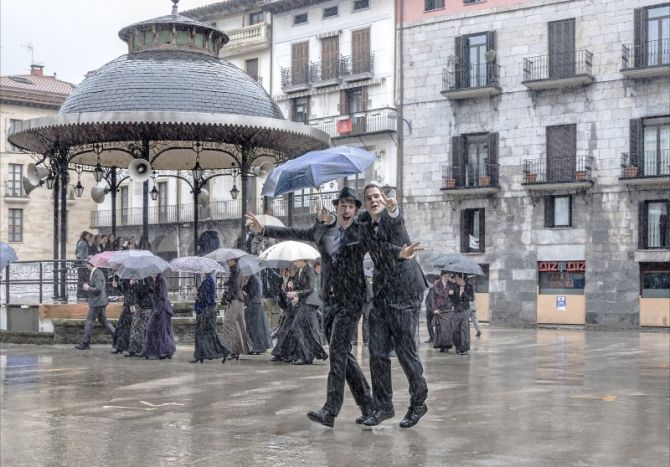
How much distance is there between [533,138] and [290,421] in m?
29.9

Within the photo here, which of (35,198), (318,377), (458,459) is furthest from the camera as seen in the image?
(35,198)

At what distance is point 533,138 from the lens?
1468 inches

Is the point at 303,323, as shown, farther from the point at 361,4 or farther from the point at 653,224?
the point at 361,4

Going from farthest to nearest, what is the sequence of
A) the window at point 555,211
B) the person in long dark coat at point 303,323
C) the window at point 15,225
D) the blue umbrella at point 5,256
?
the window at point 15,225, the window at point 555,211, the blue umbrella at point 5,256, the person in long dark coat at point 303,323

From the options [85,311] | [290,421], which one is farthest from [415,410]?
[85,311]

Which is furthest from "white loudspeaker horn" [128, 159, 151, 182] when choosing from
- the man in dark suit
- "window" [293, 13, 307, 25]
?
"window" [293, 13, 307, 25]

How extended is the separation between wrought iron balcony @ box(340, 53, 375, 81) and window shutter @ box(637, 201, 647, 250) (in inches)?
495

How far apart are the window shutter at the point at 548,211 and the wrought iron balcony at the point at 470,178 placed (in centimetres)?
188

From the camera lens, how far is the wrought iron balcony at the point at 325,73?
140ft

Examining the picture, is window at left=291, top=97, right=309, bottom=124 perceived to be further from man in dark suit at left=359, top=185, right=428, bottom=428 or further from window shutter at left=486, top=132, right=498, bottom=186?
man in dark suit at left=359, top=185, right=428, bottom=428

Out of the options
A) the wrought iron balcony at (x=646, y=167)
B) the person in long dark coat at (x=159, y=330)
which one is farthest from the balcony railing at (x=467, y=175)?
the person in long dark coat at (x=159, y=330)

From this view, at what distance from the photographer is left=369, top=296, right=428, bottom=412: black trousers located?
8398 mm

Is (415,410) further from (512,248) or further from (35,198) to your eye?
(35,198)

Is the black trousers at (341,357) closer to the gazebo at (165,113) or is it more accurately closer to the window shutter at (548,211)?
the gazebo at (165,113)
